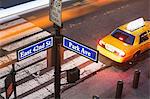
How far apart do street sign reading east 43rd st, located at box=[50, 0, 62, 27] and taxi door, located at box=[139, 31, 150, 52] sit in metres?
6.38

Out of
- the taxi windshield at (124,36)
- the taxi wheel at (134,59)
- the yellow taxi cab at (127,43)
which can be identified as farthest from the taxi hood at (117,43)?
the taxi wheel at (134,59)

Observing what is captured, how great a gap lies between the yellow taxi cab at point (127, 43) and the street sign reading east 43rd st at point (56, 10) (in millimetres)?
5685

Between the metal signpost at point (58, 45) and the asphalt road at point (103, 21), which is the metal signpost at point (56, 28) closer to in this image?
the metal signpost at point (58, 45)

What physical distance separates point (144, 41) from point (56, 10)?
265 inches

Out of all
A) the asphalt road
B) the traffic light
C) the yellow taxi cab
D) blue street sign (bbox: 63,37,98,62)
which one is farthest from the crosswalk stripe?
blue street sign (bbox: 63,37,98,62)

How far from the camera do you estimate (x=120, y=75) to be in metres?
13.2

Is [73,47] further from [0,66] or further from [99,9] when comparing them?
[99,9]

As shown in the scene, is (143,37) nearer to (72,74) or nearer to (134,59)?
(134,59)

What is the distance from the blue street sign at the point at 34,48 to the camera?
835 cm

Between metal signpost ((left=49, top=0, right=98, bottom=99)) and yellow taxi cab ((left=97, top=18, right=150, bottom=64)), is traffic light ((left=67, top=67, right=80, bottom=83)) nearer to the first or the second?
metal signpost ((left=49, top=0, right=98, bottom=99))

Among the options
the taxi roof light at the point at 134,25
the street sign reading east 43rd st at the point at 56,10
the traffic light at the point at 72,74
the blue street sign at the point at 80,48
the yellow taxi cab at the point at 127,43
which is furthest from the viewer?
the taxi roof light at the point at 134,25

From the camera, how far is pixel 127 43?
13.8m

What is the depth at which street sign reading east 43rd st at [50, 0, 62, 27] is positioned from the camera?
26.4 feet

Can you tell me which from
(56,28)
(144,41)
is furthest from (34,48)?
(144,41)
